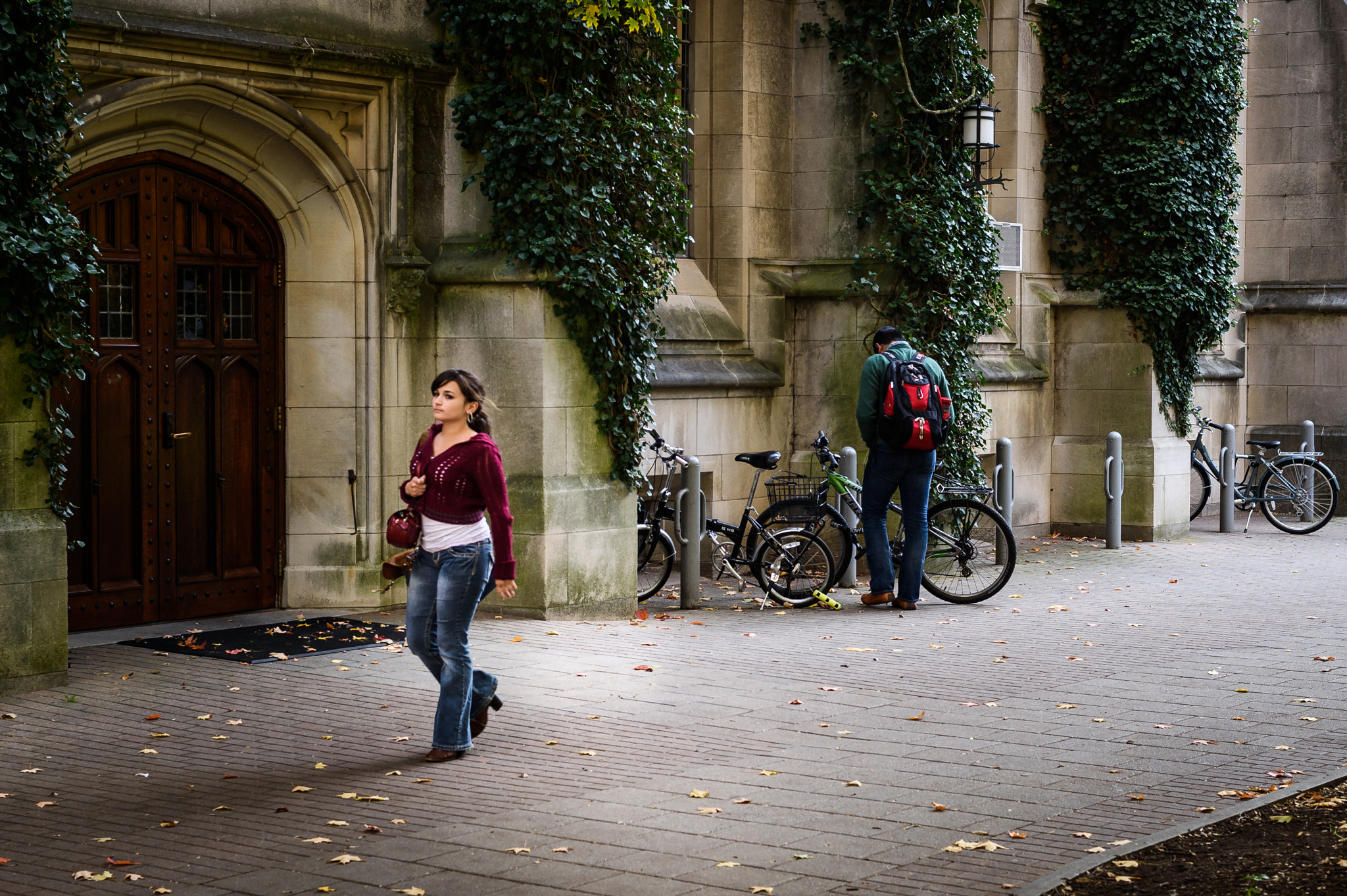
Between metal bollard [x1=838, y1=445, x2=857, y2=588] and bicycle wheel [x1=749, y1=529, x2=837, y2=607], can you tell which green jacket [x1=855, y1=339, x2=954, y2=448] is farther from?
bicycle wheel [x1=749, y1=529, x2=837, y2=607]

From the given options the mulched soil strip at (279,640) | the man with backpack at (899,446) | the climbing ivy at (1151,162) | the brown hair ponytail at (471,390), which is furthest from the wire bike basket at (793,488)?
the climbing ivy at (1151,162)

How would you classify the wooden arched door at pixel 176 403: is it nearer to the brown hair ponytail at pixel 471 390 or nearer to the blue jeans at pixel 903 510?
the brown hair ponytail at pixel 471 390

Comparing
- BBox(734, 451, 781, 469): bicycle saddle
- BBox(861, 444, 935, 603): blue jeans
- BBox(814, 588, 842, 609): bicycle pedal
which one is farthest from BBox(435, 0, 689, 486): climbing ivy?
BBox(861, 444, 935, 603): blue jeans

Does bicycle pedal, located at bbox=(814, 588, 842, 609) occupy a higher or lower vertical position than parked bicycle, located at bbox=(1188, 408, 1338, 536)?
lower

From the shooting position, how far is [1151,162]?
1630cm

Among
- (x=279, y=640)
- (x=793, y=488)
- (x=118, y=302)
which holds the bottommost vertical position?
(x=279, y=640)

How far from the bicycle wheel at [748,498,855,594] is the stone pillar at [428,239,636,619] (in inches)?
52.1

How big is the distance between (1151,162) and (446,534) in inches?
448

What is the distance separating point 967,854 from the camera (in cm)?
550

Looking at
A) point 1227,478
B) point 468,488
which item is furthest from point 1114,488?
point 468,488

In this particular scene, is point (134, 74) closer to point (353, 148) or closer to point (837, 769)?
point (353, 148)

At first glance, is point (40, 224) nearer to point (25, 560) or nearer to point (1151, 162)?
point (25, 560)

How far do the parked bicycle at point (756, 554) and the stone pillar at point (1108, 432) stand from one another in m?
5.93

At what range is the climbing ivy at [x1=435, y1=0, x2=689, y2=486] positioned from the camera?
1050 centimetres
